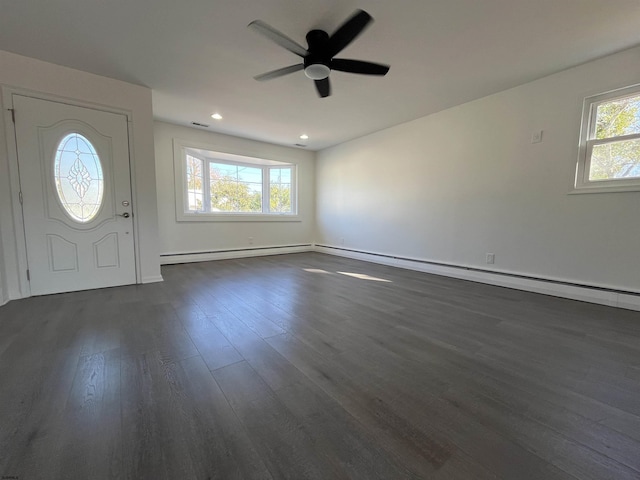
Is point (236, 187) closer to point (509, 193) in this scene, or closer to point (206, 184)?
point (206, 184)

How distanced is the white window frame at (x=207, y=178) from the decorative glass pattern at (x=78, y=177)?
5.61 feet

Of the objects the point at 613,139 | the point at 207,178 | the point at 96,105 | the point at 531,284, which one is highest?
the point at 96,105

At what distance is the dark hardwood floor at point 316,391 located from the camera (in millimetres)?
1018

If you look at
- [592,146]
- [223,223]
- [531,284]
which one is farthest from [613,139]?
[223,223]

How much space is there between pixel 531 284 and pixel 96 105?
591cm

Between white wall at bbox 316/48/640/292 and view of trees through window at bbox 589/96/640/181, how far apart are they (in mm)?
195

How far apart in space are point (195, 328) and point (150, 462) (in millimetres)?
1259

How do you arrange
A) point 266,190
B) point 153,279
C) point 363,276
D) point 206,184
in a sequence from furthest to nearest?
1. point 266,190
2. point 206,184
3. point 363,276
4. point 153,279

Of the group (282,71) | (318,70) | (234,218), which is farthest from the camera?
(234,218)

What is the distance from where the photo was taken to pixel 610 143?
284 cm

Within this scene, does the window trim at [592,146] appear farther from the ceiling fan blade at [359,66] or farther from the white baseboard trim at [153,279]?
the white baseboard trim at [153,279]

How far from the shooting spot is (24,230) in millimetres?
2914

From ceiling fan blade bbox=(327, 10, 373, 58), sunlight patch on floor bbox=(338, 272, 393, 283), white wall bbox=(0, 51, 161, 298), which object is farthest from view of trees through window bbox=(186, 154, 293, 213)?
ceiling fan blade bbox=(327, 10, 373, 58)

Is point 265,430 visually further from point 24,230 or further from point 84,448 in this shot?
point 24,230
